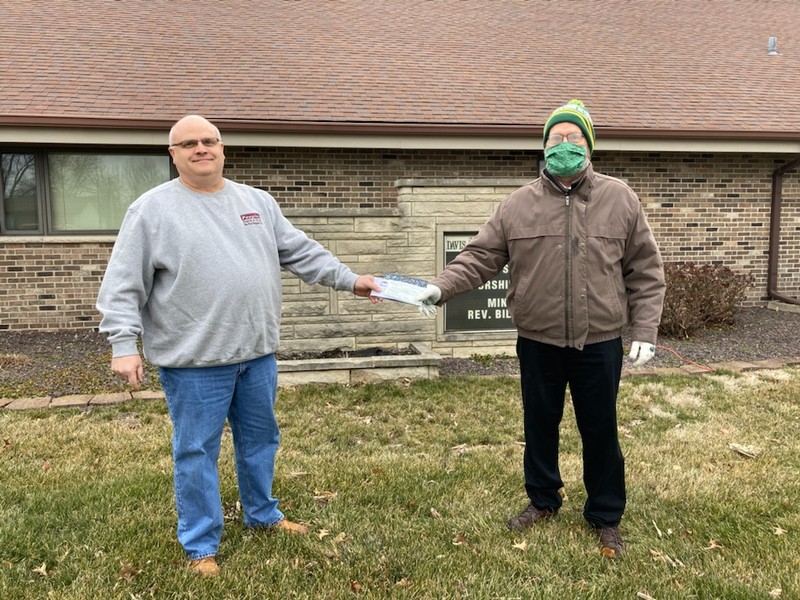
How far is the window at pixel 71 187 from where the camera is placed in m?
8.22

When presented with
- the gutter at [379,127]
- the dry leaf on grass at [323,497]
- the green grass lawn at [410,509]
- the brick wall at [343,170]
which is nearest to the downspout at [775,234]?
the gutter at [379,127]

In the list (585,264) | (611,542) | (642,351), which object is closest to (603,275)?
(585,264)

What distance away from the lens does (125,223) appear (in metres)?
2.46

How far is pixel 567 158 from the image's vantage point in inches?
106

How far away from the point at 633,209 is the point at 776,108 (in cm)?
876

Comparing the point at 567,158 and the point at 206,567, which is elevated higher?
the point at 567,158

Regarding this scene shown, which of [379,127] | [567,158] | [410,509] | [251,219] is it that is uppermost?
[379,127]

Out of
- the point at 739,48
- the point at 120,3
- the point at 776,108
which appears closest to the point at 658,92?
the point at 776,108

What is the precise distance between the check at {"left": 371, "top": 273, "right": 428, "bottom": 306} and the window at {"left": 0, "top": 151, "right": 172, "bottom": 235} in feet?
21.2

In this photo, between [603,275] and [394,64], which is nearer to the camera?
[603,275]

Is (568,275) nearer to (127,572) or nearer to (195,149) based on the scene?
(195,149)

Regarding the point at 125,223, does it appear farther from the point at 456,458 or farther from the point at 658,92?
the point at 658,92

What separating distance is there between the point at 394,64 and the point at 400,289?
25.3 ft

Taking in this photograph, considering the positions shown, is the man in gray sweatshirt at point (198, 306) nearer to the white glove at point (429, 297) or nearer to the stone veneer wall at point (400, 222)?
the white glove at point (429, 297)
